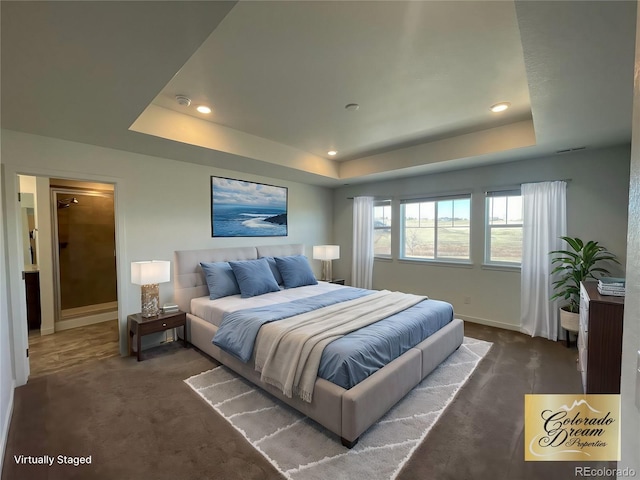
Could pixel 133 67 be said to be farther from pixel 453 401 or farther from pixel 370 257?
pixel 370 257

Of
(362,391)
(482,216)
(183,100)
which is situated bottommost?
(362,391)

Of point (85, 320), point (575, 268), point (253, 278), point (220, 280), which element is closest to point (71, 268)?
point (85, 320)

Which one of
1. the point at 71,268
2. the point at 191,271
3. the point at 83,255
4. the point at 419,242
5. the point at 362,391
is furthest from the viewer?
the point at 419,242

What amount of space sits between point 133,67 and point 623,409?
2.54 m

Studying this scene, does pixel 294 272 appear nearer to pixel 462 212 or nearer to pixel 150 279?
pixel 150 279

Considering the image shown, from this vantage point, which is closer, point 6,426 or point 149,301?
point 6,426

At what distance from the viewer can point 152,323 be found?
3078 mm

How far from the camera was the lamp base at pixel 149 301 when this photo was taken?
3182mm

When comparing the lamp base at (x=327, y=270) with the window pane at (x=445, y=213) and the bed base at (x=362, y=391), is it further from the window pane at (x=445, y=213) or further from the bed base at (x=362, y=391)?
the bed base at (x=362, y=391)

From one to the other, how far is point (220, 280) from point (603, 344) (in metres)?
3.74

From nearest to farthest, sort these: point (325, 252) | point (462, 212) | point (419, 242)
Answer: point (462, 212), point (419, 242), point (325, 252)

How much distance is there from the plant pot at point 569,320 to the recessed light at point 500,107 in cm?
247

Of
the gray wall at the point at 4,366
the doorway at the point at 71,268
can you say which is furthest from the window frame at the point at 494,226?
the gray wall at the point at 4,366

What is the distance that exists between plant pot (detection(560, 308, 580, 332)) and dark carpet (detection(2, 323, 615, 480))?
0.56 m
